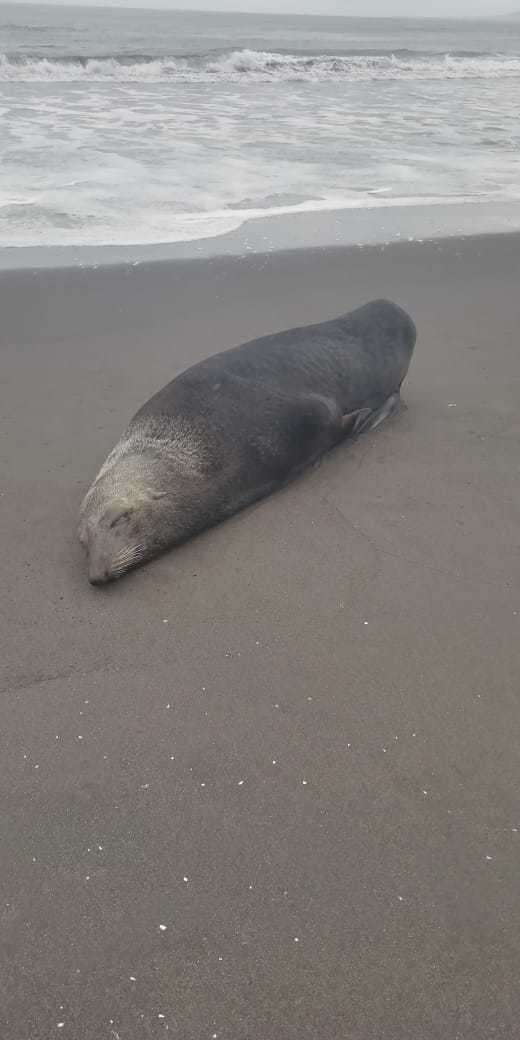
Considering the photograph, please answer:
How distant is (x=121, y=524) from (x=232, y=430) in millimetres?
792

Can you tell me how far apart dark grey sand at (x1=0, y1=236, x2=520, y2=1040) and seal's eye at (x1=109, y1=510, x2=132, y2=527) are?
0.20 m

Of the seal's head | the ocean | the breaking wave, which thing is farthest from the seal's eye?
the breaking wave

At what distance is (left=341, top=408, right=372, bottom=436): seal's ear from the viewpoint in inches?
186

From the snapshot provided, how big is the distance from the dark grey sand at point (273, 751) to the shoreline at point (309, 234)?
7.77 ft

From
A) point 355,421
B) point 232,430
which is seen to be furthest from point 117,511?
Result: point 355,421

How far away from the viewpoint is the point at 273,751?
9.23ft

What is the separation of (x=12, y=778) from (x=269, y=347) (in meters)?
2.82

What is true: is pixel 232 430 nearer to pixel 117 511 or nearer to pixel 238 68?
pixel 117 511

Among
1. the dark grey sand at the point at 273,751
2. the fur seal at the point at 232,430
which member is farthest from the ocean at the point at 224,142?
the dark grey sand at the point at 273,751

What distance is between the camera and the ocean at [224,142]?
8.51 meters

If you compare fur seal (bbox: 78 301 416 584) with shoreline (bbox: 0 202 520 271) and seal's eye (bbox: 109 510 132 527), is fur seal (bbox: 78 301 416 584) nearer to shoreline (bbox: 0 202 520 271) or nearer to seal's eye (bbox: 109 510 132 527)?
seal's eye (bbox: 109 510 132 527)

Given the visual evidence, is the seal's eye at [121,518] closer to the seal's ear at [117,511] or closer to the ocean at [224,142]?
the seal's ear at [117,511]

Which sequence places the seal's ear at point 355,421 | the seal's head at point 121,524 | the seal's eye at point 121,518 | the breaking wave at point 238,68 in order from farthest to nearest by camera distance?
1. the breaking wave at point 238,68
2. the seal's ear at point 355,421
3. the seal's eye at point 121,518
4. the seal's head at point 121,524

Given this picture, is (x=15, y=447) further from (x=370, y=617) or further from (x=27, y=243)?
(x=27, y=243)
